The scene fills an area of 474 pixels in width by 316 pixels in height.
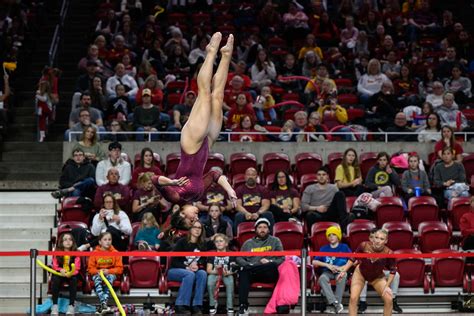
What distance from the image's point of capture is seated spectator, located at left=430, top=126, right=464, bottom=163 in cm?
1744

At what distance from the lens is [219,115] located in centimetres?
1247

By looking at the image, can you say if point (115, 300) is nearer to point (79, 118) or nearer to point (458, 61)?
point (79, 118)

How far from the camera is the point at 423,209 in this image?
54.4 feet

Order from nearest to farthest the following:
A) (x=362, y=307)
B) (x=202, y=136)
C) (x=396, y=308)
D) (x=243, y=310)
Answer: (x=202, y=136) → (x=243, y=310) → (x=362, y=307) → (x=396, y=308)

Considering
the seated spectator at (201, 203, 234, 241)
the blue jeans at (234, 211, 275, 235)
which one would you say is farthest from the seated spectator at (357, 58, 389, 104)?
the seated spectator at (201, 203, 234, 241)

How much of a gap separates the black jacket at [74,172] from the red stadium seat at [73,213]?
20.5 inches

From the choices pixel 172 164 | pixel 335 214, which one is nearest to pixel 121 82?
pixel 172 164

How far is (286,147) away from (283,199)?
1.88 metres

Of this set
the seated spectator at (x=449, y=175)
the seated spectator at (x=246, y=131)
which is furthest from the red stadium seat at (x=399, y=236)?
the seated spectator at (x=246, y=131)

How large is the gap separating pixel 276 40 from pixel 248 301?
26.7ft

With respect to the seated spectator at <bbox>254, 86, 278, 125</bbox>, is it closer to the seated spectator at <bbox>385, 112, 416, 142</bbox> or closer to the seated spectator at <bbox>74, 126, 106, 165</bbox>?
the seated spectator at <bbox>385, 112, 416, 142</bbox>

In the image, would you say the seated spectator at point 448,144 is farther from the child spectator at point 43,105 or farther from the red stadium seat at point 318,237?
the child spectator at point 43,105

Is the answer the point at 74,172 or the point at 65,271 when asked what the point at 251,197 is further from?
the point at 65,271

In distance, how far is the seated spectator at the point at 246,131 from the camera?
59.7 feet
